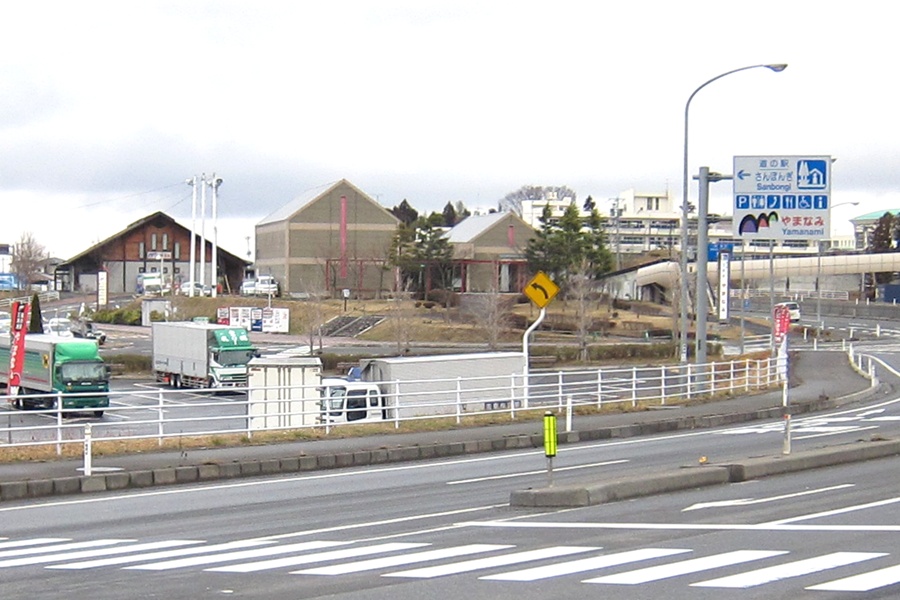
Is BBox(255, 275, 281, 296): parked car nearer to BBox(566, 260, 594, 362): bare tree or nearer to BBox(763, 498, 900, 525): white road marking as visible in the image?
BBox(566, 260, 594, 362): bare tree

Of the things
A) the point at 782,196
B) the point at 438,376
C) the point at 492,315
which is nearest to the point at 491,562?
the point at 438,376

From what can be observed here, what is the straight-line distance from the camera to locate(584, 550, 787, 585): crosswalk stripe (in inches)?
397

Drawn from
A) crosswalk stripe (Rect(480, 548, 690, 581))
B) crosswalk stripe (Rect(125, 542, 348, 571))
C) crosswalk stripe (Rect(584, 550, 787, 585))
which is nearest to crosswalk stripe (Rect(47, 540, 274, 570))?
crosswalk stripe (Rect(125, 542, 348, 571))

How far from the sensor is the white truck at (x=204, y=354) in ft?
184

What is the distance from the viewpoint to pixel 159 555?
12.4 metres

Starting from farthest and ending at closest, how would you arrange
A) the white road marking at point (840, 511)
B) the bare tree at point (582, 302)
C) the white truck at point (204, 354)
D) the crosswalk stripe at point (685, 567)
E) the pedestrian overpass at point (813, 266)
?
the pedestrian overpass at point (813, 266) → the bare tree at point (582, 302) → the white truck at point (204, 354) → the white road marking at point (840, 511) → the crosswalk stripe at point (685, 567)

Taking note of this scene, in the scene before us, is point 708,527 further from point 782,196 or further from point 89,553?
point 782,196

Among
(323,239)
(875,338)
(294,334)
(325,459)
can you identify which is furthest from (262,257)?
(325,459)

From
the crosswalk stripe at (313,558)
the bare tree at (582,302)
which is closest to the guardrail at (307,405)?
the crosswalk stripe at (313,558)

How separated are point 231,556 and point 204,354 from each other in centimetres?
4502

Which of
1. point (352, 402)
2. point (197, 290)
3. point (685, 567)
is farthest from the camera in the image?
point (197, 290)

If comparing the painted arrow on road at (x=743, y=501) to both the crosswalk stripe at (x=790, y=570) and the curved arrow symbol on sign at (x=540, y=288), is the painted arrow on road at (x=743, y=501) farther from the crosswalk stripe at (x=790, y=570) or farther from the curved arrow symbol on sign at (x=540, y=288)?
the curved arrow symbol on sign at (x=540, y=288)

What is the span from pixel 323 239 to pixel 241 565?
328 feet

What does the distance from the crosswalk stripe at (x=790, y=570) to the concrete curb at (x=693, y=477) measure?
16.4 ft
